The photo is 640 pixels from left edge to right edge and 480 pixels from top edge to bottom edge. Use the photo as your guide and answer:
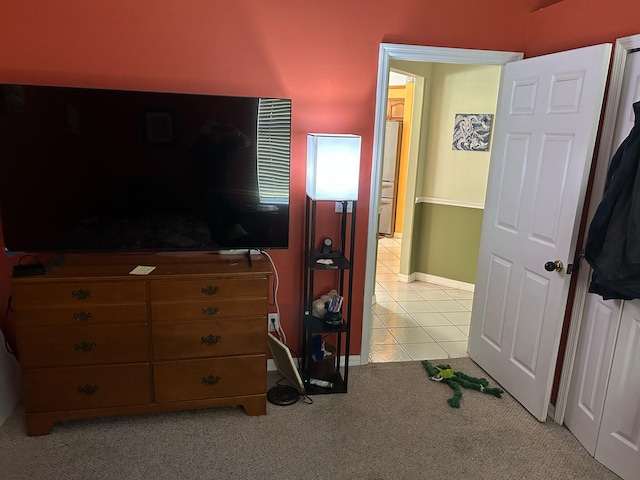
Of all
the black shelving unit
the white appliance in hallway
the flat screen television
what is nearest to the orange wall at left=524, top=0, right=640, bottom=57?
the black shelving unit

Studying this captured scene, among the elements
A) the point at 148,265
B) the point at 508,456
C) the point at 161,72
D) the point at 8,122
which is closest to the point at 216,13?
the point at 161,72

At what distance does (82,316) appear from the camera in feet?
7.38

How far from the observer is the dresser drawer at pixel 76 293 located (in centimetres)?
217

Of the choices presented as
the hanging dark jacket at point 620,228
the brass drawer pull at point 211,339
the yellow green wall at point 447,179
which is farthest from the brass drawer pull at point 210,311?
the yellow green wall at point 447,179

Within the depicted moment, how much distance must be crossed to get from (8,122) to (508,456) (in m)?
2.87

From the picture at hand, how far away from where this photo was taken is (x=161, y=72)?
8.23 ft

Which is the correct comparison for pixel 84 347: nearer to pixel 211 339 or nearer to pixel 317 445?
pixel 211 339

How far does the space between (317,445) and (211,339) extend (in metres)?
0.75

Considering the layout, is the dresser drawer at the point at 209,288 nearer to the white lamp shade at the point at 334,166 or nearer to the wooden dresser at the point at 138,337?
the wooden dresser at the point at 138,337

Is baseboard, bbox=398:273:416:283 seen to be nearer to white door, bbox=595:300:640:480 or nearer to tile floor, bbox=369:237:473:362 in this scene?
tile floor, bbox=369:237:473:362

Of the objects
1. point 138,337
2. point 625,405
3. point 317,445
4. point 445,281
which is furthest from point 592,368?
point 445,281

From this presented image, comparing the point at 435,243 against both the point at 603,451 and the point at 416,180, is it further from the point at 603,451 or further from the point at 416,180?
the point at 603,451

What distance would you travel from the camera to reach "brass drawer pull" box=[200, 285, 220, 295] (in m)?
2.36

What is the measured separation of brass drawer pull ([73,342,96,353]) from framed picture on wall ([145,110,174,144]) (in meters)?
1.03
